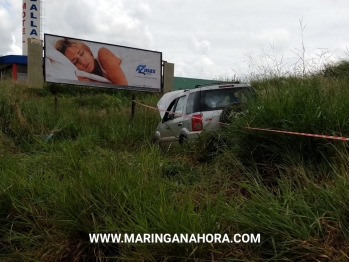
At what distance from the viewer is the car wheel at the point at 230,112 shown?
5.59m

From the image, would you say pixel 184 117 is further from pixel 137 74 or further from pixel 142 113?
pixel 137 74

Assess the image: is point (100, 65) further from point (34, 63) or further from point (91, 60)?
point (34, 63)

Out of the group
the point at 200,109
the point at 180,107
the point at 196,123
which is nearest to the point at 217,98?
the point at 200,109

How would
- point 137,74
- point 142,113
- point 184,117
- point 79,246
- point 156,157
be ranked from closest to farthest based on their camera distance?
1. point 79,246
2. point 156,157
3. point 184,117
4. point 142,113
5. point 137,74

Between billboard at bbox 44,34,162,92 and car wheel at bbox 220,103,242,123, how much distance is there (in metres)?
12.8

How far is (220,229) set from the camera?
3170 mm

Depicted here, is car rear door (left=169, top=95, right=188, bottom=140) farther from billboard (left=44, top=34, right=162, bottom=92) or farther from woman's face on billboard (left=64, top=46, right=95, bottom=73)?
woman's face on billboard (left=64, top=46, right=95, bottom=73)

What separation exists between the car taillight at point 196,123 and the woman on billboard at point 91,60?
12.0m

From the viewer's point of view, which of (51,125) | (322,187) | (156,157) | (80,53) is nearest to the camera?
(322,187)

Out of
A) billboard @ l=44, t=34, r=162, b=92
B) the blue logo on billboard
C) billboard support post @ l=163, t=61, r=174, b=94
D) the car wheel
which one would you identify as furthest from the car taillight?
billboard support post @ l=163, t=61, r=174, b=94

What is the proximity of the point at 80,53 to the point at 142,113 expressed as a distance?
775 cm

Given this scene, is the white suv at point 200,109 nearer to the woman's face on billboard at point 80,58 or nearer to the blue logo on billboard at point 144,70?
the woman's face on billboard at point 80,58

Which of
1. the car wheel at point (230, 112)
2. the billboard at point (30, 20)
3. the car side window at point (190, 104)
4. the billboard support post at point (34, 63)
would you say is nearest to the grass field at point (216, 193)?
the car wheel at point (230, 112)

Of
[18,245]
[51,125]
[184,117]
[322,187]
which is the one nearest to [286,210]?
[322,187]
